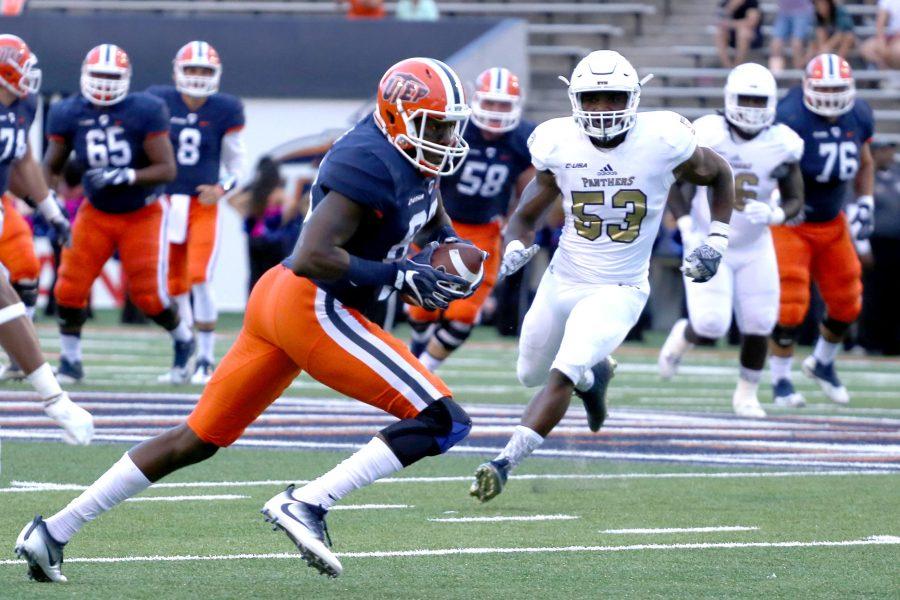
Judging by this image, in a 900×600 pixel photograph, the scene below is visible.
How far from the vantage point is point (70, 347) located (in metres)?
10.5

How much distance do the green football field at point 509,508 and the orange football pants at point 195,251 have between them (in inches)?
31.4

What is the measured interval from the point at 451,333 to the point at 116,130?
2.20 m

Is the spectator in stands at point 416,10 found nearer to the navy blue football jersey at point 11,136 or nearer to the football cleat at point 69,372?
the football cleat at point 69,372

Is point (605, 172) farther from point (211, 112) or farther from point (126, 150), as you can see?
point (211, 112)

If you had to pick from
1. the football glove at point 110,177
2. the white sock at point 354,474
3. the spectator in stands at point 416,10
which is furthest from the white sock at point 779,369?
the spectator in stands at point 416,10

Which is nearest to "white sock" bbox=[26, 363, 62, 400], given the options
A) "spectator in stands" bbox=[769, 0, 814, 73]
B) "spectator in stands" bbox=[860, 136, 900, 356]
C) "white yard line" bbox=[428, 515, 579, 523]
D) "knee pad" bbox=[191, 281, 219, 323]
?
"white yard line" bbox=[428, 515, 579, 523]

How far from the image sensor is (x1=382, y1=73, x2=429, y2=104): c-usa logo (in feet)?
15.9

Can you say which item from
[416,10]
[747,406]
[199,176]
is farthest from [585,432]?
[416,10]

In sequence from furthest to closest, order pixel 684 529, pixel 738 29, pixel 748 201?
pixel 738 29
pixel 748 201
pixel 684 529

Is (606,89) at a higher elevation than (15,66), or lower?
higher

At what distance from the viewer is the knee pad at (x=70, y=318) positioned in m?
10.3

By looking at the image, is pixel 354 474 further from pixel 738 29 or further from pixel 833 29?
pixel 738 29

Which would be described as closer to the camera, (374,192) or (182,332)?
(374,192)

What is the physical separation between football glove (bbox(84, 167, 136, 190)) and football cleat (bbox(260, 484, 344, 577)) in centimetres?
543
